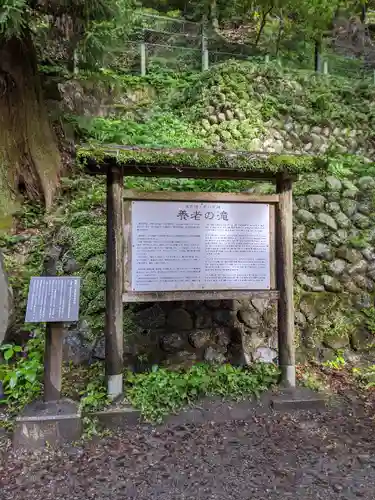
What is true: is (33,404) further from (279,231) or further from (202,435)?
(279,231)

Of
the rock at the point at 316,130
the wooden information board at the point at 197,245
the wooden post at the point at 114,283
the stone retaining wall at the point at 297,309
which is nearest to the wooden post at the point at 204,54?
the rock at the point at 316,130

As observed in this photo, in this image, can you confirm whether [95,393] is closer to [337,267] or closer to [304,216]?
[337,267]

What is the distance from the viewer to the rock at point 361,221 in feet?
18.4

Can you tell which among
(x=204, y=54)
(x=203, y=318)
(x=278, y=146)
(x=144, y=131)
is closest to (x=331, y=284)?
(x=203, y=318)

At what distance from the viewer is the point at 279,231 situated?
404 cm

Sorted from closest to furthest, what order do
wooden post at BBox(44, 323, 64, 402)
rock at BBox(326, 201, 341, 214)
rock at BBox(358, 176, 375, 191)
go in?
wooden post at BBox(44, 323, 64, 402) < rock at BBox(326, 201, 341, 214) < rock at BBox(358, 176, 375, 191)

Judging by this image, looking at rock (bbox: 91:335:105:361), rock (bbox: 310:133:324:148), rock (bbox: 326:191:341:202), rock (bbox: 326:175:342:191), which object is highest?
rock (bbox: 310:133:324:148)

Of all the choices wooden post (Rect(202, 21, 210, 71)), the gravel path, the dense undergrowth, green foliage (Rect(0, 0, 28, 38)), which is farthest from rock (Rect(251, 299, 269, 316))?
wooden post (Rect(202, 21, 210, 71))

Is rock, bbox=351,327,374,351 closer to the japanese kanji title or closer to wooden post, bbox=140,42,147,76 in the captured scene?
the japanese kanji title

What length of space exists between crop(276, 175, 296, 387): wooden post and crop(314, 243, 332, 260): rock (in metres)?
1.40

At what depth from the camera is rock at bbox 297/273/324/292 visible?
505 cm

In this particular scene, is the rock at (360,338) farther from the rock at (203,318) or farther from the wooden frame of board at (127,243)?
the rock at (203,318)

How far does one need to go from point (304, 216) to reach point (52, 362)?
12.7 feet

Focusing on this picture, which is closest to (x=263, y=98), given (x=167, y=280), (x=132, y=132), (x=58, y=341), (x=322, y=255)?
(x=132, y=132)
